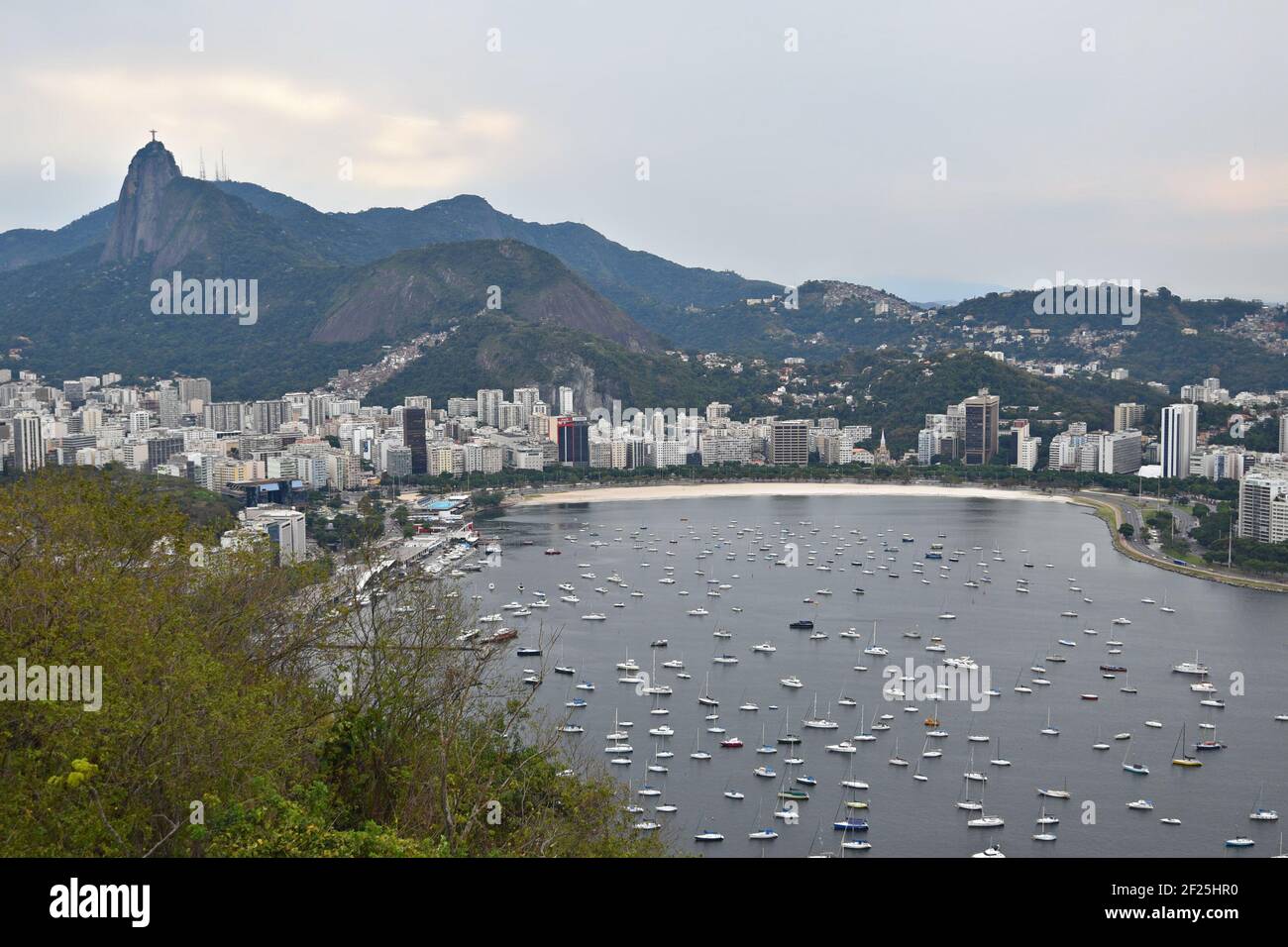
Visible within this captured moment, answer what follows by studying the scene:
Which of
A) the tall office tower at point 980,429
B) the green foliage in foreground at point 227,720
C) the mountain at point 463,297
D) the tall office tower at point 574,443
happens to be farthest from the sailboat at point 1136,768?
the mountain at point 463,297

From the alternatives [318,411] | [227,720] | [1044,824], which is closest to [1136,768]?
[1044,824]

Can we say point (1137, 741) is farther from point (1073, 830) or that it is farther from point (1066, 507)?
point (1066, 507)

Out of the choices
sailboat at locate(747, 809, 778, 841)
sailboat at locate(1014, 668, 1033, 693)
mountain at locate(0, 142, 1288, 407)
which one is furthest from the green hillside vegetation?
sailboat at locate(747, 809, 778, 841)

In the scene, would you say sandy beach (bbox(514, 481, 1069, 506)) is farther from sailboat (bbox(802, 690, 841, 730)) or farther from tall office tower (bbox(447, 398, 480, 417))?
sailboat (bbox(802, 690, 841, 730))

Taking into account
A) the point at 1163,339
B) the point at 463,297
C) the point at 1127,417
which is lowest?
the point at 1127,417

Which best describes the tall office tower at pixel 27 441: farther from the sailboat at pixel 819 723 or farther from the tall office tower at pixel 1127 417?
the tall office tower at pixel 1127 417

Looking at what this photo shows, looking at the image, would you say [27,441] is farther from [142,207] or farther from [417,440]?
[142,207]
